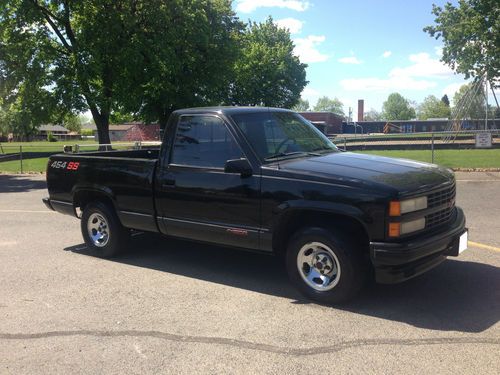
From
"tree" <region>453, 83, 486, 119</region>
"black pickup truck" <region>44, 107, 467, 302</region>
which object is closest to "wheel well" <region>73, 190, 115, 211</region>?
"black pickup truck" <region>44, 107, 467, 302</region>

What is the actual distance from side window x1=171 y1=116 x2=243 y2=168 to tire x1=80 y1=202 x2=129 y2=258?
1.44 m

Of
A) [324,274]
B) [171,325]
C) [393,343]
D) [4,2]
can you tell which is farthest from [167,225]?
[4,2]

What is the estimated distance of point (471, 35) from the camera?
121ft

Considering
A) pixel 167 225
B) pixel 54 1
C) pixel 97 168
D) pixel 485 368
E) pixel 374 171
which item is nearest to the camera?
pixel 485 368

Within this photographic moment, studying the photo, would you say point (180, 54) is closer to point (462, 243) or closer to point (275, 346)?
point (462, 243)

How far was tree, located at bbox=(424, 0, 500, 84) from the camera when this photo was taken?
108 feet

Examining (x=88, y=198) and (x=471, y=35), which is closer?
(x=88, y=198)

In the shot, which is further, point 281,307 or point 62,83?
point 62,83

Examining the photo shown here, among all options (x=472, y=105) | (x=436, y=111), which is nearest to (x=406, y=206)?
(x=472, y=105)

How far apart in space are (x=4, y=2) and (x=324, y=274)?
2239 cm

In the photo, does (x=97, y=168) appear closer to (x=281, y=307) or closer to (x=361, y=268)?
(x=281, y=307)

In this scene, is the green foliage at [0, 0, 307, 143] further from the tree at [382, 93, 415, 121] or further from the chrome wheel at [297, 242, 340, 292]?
the tree at [382, 93, 415, 121]

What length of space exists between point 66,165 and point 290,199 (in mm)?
Answer: 3908

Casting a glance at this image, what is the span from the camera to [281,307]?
189 inches
